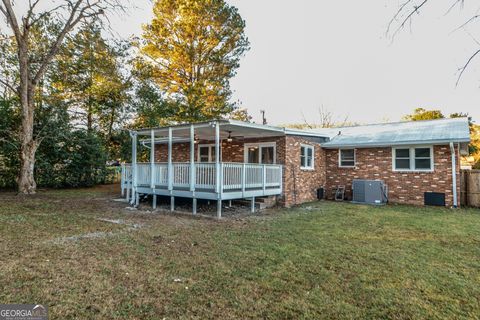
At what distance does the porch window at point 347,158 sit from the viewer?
1384 cm

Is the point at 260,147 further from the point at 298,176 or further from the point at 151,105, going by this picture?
the point at 151,105

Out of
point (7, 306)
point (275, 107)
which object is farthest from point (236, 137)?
point (275, 107)

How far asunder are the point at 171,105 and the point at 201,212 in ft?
36.4

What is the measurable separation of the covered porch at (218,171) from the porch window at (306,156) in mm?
1477

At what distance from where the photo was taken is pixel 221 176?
8.70 m

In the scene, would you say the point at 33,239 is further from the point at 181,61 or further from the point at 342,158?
the point at 181,61

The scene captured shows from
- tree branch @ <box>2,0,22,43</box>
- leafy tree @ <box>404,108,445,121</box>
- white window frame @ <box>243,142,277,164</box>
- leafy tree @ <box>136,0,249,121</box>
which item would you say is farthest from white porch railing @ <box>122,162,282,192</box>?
leafy tree @ <box>404,108,445,121</box>

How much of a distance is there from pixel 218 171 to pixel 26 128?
33.8ft

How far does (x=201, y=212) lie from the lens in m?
9.94

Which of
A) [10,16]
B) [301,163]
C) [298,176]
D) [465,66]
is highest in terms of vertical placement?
[10,16]

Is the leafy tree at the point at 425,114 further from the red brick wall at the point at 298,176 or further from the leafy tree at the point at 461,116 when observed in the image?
the red brick wall at the point at 298,176

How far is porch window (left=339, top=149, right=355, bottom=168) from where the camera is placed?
1384 centimetres

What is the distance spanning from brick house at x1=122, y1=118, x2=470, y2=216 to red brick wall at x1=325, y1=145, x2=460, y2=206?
33 mm

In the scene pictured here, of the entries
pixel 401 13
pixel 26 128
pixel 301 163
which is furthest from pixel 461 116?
pixel 26 128
